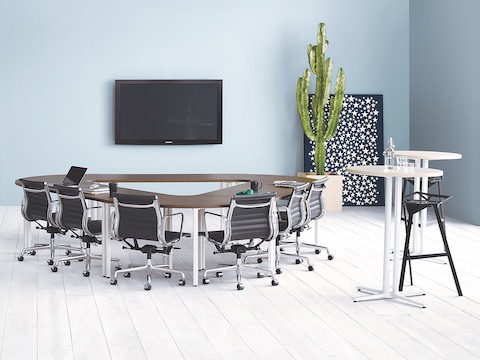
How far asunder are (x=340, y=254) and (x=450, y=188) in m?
3.48

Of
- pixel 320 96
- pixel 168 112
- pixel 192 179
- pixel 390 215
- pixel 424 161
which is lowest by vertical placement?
pixel 390 215

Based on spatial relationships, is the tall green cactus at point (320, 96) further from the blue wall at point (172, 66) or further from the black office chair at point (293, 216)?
the black office chair at point (293, 216)

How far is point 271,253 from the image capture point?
7191mm

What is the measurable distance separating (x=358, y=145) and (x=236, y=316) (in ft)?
22.2

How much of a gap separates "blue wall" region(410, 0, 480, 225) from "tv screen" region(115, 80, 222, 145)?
299cm

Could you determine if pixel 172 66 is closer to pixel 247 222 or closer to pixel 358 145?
pixel 358 145

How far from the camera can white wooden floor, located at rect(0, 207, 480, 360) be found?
5.04 m

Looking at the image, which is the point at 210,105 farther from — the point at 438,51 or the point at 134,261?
the point at 134,261

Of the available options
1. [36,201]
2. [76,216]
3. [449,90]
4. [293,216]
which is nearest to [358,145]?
[449,90]

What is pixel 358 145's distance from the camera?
12.2 meters

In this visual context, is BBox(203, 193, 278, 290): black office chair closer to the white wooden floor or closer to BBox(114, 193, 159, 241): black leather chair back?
the white wooden floor

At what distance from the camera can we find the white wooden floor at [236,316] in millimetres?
5043

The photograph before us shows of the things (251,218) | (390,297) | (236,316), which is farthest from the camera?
(251,218)

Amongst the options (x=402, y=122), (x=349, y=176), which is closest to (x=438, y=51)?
(x=402, y=122)
